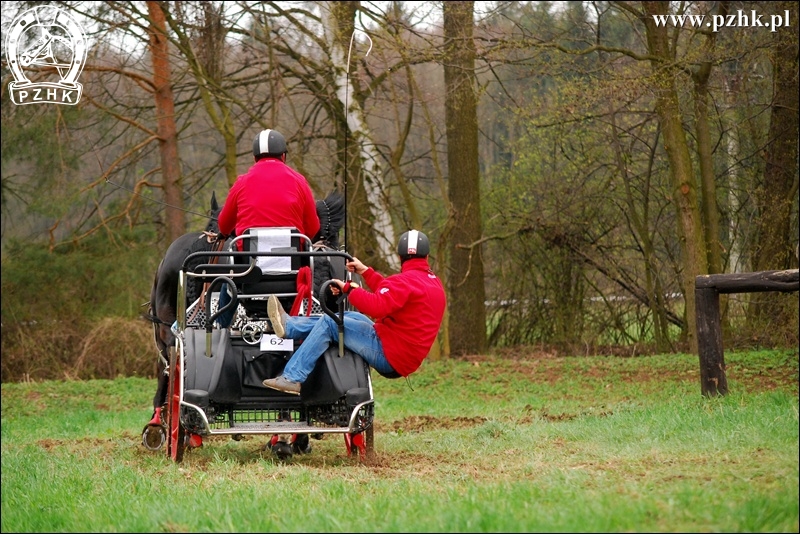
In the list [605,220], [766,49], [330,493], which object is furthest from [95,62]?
[330,493]

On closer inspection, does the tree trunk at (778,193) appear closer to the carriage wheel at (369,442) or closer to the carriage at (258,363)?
the carriage at (258,363)

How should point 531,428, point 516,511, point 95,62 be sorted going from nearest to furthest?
point 516,511 < point 531,428 < point 95,62

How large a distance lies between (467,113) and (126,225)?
7.25 m

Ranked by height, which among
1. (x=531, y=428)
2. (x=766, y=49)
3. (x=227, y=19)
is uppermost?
(x=227, y=19)

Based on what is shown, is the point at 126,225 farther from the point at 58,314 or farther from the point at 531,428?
the point at 531,428

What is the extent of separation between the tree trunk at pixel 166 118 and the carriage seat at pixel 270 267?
960 centimetres

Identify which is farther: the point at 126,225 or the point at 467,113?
the point at 126,225

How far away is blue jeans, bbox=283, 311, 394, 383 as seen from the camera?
761 cm

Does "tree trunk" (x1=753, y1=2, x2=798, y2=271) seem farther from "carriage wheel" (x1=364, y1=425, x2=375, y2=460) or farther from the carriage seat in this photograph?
"carriage wheel" (x1=364, y1=425, x2=375, y2=460)

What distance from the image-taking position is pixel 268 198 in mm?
8164

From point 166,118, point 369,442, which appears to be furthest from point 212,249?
point 166,118

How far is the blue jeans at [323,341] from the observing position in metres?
7.61

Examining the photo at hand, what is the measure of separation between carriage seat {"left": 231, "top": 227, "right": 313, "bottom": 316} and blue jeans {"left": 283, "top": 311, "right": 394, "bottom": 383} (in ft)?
1.13

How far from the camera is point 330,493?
19.0ft
